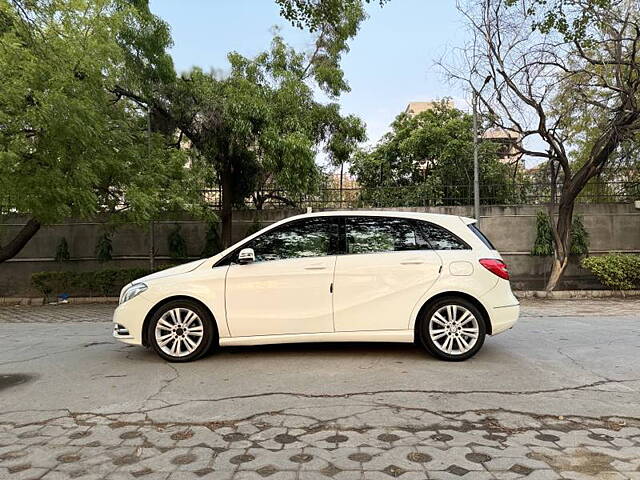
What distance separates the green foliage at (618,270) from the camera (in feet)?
40.2

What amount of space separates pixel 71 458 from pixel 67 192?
724 centimetres

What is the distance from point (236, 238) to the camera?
14.2m

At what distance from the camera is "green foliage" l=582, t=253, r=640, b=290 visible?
12258 mm

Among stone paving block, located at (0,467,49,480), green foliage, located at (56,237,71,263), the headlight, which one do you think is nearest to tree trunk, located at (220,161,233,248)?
green foliage, located at (56,237,71,263)

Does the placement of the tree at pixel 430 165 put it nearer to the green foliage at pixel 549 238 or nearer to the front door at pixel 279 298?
the green foliage at pixel 549 238

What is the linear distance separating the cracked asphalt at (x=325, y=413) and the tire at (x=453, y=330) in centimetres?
16

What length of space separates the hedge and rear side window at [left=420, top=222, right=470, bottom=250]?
8.73 meters

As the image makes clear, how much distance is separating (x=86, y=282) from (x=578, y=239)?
12893 mm

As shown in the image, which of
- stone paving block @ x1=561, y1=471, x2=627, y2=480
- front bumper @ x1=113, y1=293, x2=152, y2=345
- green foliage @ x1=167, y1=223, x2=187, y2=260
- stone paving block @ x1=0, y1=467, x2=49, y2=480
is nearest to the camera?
stone paving block @ x1=561, y1=471, x2=627, y2=480

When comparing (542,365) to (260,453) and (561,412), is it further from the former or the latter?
(260,453)

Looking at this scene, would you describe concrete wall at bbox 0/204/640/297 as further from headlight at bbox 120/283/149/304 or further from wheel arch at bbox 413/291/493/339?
wheel arch at bbox 413/291/493/339

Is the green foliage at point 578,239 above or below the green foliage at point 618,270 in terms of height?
above

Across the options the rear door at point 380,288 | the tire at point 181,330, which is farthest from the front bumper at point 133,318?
the rear door at point 380,288

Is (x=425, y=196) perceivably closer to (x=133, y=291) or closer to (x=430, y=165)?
(x=430, y=165)
